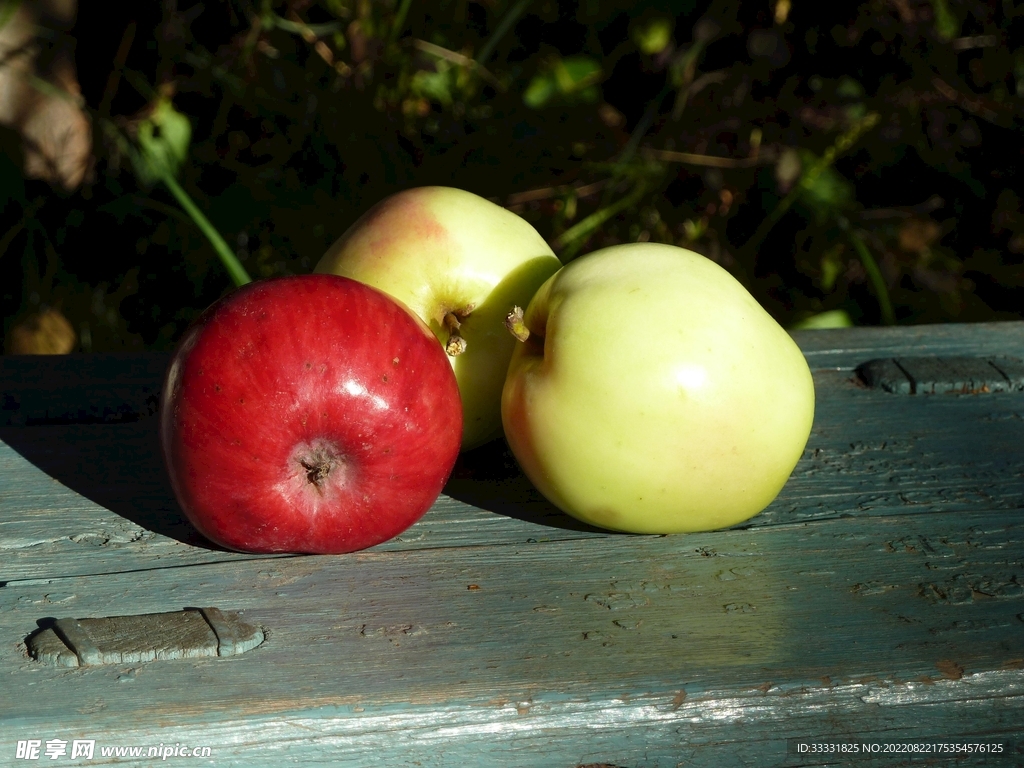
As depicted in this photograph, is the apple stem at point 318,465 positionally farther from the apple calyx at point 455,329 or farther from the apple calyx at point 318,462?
the apple calyx at point 455,329

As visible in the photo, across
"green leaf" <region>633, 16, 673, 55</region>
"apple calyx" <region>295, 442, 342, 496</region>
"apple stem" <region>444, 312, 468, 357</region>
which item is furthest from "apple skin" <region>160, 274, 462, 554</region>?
"green leaf" <region>633, 16, 673, 55</region>

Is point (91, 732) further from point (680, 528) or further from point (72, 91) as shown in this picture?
point (72, 91)

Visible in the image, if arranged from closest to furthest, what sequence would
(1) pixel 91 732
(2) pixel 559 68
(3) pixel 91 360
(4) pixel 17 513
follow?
(1) pixel 91 732 < (4) pixel 17 513 < (3) pixel 91 360 < (2) pixel 559 68

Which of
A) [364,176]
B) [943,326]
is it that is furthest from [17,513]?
[364,176]

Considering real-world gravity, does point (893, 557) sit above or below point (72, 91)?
above

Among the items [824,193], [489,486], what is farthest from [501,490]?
[824,193]

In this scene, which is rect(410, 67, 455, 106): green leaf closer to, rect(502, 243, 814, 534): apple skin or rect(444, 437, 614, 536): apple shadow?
rect(444, 437, 614, 536): apple shadow

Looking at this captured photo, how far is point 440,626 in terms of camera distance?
0.87m

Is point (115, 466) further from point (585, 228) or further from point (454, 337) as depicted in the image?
point (585, 228)

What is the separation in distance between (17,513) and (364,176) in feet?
5.28

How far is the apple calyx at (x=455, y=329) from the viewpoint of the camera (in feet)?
3.59

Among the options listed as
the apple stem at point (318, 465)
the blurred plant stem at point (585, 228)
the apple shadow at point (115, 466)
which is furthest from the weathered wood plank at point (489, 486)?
the blurred plant stem at point (585, 228)

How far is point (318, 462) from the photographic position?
942 millimetres

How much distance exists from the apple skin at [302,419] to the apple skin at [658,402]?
0.12 meters
